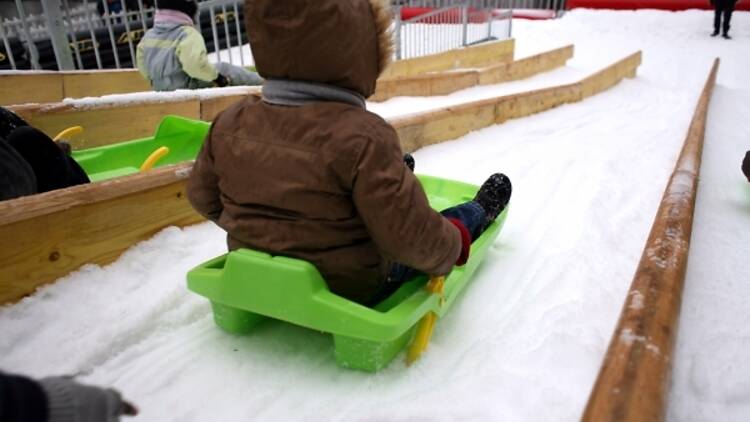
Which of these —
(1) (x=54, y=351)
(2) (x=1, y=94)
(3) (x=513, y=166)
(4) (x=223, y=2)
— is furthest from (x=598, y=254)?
(4) (x=223, y=2)

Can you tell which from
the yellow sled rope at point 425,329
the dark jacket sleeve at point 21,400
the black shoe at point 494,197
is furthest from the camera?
the black shoe at point 494,197

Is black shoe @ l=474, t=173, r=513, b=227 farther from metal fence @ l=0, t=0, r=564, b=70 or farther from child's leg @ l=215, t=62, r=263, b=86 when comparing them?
metal fence @ l=0, t=0, r=564, b=70

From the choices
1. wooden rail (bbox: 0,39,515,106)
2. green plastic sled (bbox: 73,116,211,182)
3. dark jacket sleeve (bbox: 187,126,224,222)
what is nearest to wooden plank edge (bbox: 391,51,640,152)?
wooden rail (bbox: 0,39,515,106)

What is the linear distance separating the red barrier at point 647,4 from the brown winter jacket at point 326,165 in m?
12.3

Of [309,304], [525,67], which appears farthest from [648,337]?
[525,67]

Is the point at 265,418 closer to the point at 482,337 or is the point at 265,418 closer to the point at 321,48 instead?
the point at 482,337

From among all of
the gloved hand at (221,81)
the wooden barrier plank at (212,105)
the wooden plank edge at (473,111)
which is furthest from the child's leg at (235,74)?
the wooden plank edge at (473,111)

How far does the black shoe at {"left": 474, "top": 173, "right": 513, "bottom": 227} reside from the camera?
189 centimetres

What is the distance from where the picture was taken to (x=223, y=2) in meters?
5.22

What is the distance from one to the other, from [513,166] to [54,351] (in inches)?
94.3

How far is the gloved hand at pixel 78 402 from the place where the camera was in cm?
64

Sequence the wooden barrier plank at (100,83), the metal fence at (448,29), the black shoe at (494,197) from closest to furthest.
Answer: the black shoe at (494,197) < the wooden barrier plank at (100,83) < the metal fence at (448,29)

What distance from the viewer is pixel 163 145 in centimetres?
260

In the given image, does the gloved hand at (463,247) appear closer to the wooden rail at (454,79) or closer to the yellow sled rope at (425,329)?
the yellow sled rope at (425,329)
